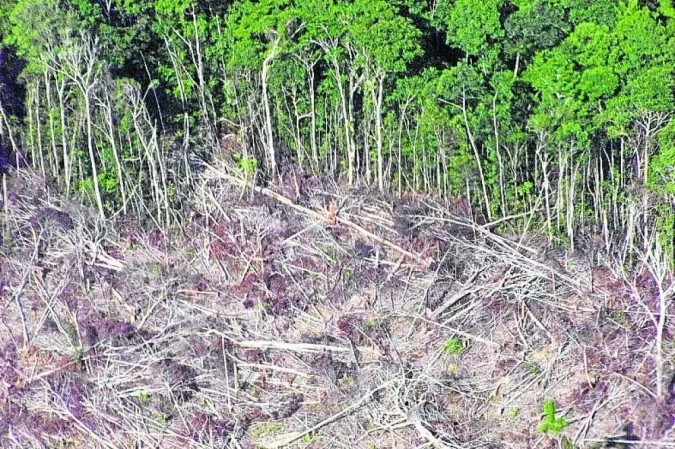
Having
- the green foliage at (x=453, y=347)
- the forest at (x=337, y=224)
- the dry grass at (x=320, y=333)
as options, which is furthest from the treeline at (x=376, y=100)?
the green foliage at (x=453, y=347)

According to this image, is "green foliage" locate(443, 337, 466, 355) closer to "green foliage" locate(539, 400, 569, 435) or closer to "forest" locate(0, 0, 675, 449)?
"forest" locate(0, 0, 675, 449)

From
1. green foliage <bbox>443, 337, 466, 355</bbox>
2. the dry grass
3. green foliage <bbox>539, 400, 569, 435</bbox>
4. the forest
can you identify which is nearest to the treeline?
the forest

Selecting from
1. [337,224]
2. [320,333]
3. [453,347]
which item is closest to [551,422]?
[453,347]

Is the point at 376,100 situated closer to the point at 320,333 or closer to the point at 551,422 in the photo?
the point at 320,333

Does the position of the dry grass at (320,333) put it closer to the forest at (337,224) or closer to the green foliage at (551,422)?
the forest at (337,224)

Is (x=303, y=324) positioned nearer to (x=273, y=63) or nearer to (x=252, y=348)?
(x=252, y=348)

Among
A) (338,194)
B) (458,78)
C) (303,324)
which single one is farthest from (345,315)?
(458,78)
